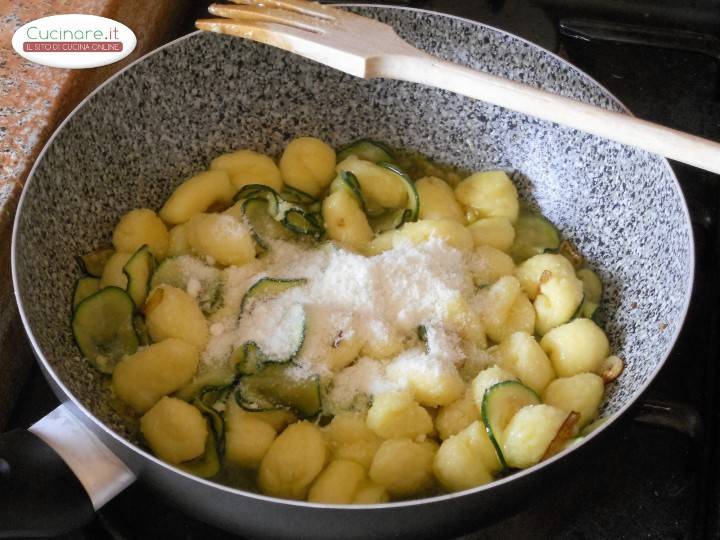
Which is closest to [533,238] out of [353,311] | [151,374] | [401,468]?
[353,311]

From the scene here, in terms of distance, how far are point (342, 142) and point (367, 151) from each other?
0.06 meters

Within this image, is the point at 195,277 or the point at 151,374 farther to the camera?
the point at 195,277

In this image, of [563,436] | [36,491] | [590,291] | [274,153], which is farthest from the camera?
[274,153]

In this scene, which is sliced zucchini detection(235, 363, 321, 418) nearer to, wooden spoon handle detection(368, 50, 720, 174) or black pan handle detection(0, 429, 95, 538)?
black pan handle detection(0, 429, 95, 538)

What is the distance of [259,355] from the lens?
0.83m

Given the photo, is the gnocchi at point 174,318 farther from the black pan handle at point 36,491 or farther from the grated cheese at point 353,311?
the black pan handle at point 36,491

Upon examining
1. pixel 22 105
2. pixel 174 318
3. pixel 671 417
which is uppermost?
pixel 22 105

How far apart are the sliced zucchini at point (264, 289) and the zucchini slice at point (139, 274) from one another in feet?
0.36

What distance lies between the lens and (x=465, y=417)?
81 centimetres

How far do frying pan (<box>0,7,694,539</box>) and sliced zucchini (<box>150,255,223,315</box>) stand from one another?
0.30 ft

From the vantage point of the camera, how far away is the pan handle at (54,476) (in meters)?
0.63

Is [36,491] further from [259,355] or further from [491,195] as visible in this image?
[491,195]

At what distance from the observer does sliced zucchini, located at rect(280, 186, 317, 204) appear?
3.35 ft

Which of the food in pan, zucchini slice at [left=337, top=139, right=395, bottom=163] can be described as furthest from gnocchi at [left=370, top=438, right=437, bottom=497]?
zucchini slice at [left=337, top=139, right=395, bottom=163]
